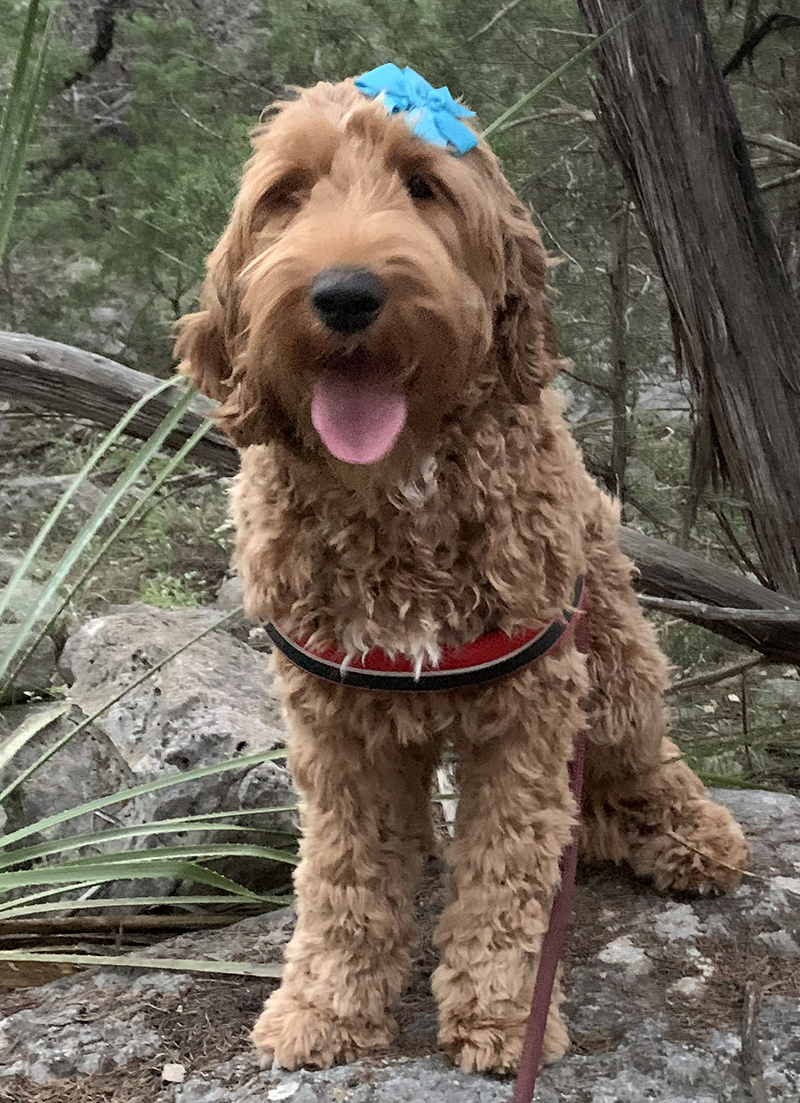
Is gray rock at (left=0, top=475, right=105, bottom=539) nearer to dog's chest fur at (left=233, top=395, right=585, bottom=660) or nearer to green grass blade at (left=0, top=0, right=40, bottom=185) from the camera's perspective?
green grass blade at (left=0, top=0, right=40, bottom=185)

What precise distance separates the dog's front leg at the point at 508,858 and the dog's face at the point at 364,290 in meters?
0.54

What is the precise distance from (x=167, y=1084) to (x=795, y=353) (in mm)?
2471

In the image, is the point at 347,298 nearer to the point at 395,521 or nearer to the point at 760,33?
the point at 395,521

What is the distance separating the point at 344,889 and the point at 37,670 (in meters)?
2.52

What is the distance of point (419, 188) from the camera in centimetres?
169

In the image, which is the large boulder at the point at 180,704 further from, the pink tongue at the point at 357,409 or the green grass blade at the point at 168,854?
the pink tongue at the point at 357,409

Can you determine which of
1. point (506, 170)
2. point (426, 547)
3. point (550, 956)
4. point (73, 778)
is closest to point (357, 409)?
point (426, 547)

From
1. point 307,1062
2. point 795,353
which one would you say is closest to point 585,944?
point 307,1062

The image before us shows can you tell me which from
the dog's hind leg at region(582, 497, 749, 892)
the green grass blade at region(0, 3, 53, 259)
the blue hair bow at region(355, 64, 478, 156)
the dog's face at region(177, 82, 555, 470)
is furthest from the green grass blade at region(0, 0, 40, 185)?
the dog's hind leg at region(582, 497, 749, 892)

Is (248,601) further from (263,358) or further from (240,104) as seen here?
(240,104)

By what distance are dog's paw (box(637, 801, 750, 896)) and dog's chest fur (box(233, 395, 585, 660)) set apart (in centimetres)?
83

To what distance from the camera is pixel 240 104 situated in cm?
393

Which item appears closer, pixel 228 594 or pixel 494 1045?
pixel 494 1045

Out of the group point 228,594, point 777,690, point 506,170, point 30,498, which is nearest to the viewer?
point 506,170
